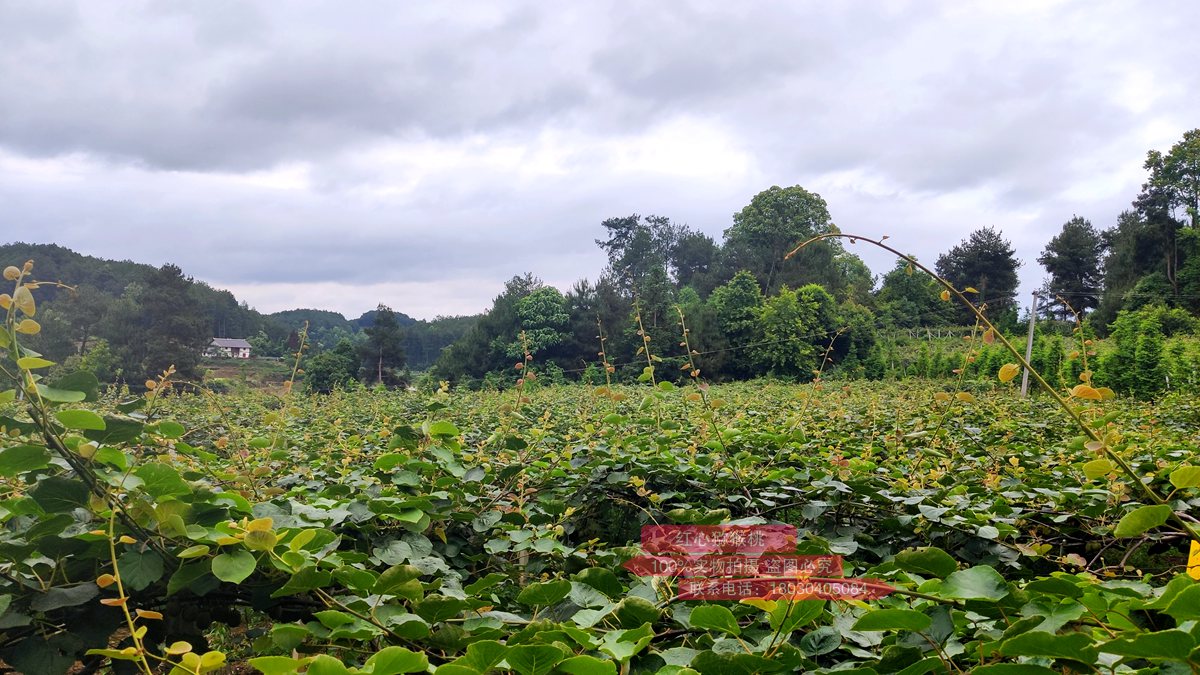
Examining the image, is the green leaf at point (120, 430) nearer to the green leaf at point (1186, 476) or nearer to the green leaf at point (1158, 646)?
the green leaf at point (1158, 646)

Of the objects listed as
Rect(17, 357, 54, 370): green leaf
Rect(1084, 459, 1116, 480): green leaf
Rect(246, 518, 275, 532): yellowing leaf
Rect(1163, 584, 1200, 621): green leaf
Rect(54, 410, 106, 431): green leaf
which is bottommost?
Rect(246, 518, 275, 532): yellowing leaf

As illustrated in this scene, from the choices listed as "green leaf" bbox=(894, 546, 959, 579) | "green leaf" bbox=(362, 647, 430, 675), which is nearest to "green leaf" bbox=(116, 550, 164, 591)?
"green leaf" bbox=(362, 647, 430, 675)

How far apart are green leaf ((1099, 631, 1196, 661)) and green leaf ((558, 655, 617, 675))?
1.52 ft

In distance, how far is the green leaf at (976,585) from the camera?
0.83 m

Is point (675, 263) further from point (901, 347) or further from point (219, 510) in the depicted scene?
point (219, 510)

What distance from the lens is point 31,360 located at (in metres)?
0.99

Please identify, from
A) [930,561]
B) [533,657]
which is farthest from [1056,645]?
[533,657]

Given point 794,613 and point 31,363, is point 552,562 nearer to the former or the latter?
point 794,613

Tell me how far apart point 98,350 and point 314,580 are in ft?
69.8

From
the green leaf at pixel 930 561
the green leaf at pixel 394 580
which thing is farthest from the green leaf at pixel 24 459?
the green leaf at pixel 930 561

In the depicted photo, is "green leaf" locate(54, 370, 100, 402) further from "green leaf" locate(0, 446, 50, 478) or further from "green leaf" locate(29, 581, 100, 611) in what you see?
"green leaf" locate(29, 581, 100, 611)

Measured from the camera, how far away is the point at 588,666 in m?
0.73

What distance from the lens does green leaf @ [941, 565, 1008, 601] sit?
0.83m

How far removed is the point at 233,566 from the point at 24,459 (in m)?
0.35
